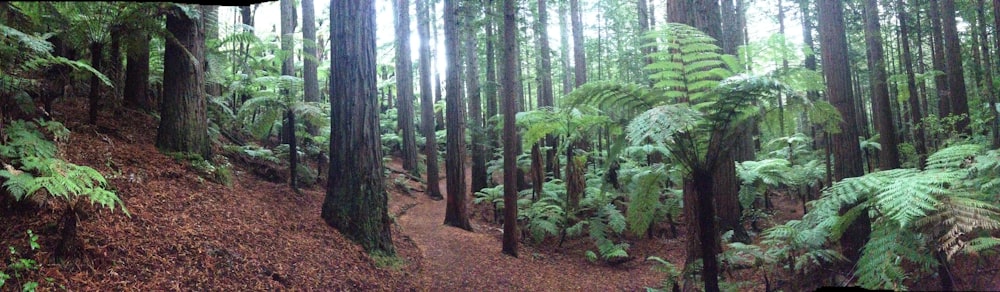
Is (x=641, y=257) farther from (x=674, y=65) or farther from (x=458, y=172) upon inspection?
(x=674, y=65)

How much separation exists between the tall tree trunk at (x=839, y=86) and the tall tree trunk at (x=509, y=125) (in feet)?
13.5

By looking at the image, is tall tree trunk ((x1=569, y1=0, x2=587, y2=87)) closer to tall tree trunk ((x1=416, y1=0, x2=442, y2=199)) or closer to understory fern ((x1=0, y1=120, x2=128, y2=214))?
tall tree trunk ((x1=416, y1=0, x2=442, y2=199))

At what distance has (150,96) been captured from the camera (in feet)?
23.5

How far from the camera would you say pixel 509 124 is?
7898 millimetres

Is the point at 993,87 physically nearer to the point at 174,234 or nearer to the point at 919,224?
the point at 919,224

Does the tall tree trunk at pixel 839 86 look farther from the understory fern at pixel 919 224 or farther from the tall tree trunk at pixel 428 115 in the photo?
the tall tree trunk at pixel 428 115

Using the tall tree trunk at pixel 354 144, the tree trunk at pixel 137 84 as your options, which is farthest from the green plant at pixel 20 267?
the tree trunk at pixel 137 84

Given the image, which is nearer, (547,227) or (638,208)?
(638,208)

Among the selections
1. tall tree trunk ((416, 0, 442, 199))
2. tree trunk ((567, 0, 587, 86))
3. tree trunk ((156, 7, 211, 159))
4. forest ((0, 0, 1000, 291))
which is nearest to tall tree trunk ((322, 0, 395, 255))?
forest ((0, 0, 1000, 291))

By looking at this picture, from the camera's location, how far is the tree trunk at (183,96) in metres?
5.81

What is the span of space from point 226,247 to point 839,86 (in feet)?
22.4

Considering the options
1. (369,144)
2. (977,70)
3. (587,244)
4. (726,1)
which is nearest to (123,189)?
(369,144)

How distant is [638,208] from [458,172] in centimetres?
537

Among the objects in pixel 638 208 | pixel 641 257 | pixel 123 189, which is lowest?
pixel 641 257
